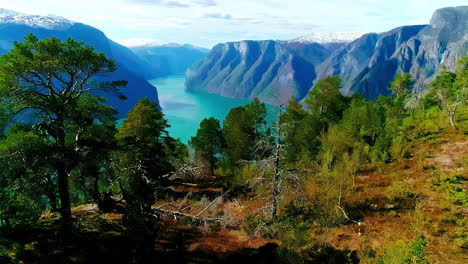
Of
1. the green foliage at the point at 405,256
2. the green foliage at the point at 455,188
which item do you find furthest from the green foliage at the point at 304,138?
the green foliage at the point at 405,256

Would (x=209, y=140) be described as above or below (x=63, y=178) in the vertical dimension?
below

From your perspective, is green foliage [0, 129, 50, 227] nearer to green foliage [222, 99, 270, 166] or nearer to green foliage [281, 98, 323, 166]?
green foliage [281, 98, 323, 166]

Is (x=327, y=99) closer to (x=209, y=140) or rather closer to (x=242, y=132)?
(x=242, y=132)

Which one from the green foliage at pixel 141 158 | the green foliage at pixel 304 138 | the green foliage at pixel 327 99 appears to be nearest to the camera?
the green foliage at pixel 141 158

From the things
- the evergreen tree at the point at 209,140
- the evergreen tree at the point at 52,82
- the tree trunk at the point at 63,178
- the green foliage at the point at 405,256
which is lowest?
the evergreen tree at the point at 209,140

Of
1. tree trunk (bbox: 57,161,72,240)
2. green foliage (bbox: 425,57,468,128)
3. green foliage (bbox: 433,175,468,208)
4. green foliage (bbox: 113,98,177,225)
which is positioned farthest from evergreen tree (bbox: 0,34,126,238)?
green foliage (bbox: 425,57,468,128)

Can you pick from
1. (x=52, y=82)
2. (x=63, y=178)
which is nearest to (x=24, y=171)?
(x=63, y=178)

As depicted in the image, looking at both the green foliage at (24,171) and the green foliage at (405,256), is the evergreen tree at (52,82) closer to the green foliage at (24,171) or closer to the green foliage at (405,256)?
the green foliage at (24,171)

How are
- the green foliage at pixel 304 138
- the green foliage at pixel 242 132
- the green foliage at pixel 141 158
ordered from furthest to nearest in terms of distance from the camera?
the green foliage at pixel 242 132, the green foliage at pixel 304 138, the green foliage at pixel 141 158
